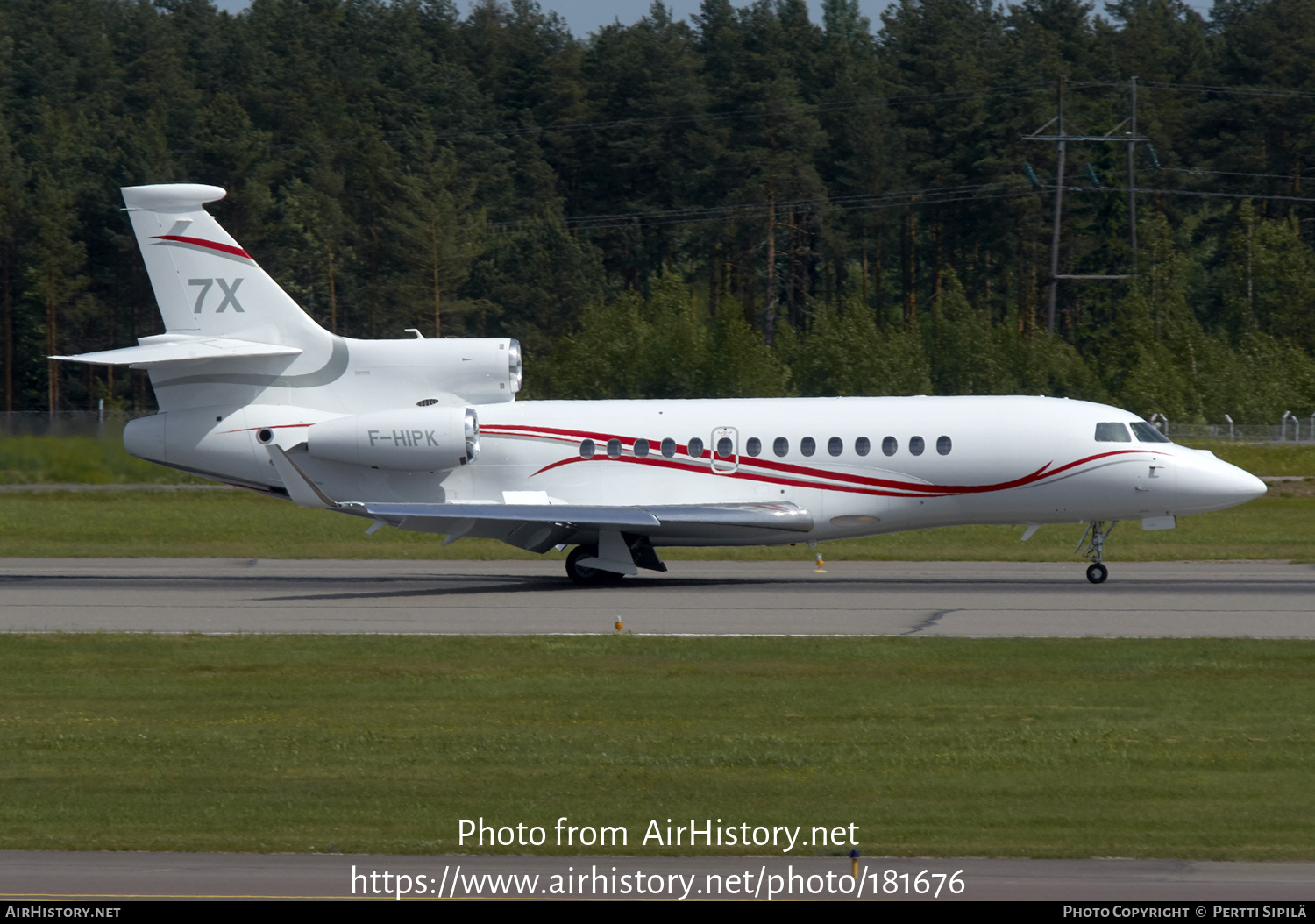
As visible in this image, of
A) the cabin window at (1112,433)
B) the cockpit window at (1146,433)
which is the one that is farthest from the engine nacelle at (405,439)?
the cockpit window at (1146,433)

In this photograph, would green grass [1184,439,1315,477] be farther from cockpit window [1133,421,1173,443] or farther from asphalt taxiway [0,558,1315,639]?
cockpit window [1133,421,1173,443]

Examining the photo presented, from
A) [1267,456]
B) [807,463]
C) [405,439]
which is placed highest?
[405,439]

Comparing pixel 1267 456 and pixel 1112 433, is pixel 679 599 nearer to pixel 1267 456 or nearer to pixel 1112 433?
pixel 1112 433

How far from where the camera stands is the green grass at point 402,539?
32.6 meters

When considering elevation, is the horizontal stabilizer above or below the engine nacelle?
above

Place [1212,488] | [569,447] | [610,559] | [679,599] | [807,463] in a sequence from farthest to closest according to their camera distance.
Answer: [569,447], [610,559], [807,463], [1212,488], [679,599]

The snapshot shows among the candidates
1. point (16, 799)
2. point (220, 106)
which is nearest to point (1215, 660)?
point (16, 799)

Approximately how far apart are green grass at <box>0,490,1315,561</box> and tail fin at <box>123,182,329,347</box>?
7.54 metres

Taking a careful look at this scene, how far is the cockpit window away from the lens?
25.6 metres

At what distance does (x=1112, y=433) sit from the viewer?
83.7 ft

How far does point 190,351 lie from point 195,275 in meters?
1.49

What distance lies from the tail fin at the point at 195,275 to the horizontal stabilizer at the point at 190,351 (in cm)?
19

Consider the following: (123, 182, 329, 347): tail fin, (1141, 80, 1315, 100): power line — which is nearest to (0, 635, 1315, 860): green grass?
(123, 182, 329, 347): tail fin

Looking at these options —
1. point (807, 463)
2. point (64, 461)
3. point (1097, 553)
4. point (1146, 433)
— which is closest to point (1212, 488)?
point (1146, 433)
